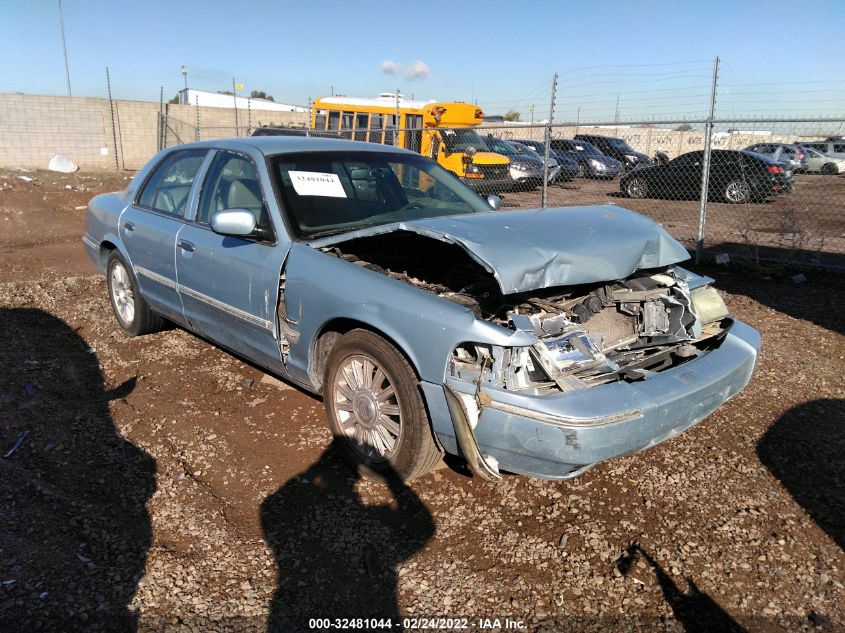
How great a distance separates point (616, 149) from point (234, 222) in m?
19.2

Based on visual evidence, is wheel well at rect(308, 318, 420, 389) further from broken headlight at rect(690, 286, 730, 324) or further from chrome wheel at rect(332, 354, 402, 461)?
broken headlight at rect(690, 286, 730, 324)

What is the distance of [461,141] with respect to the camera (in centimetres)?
1403

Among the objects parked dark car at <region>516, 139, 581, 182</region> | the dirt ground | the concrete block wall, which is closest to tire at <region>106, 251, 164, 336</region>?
the dirt ground

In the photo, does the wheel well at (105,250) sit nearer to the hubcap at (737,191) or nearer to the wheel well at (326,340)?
the wheel well at (326,340)

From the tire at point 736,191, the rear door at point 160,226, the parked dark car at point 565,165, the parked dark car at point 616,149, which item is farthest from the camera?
the parked dark car at point 616,149

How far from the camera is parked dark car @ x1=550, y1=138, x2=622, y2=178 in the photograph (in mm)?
18938

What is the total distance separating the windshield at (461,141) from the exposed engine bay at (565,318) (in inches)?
413

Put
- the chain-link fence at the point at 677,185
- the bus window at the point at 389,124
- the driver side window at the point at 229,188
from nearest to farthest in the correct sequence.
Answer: the driver side window at the point at 229,188, the chain-link fence at the point at 677,185, the bus window at the point at 389,124

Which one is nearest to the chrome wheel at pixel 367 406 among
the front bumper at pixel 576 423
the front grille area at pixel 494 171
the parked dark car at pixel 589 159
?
the front bumper at pixel 576 423

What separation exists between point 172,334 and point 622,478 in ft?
13.2

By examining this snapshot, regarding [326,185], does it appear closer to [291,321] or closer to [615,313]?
[291,321]

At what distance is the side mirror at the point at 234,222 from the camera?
137 inches

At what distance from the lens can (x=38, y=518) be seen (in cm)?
293

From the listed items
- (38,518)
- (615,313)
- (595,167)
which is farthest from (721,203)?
(38,518)
